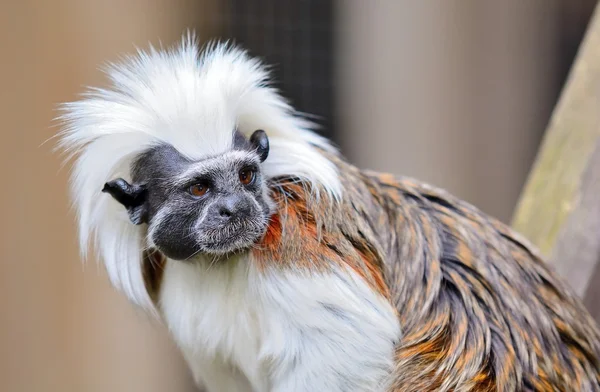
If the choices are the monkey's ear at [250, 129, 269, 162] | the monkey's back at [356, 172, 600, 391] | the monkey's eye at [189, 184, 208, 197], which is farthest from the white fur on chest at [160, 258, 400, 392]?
the monkey's ear at [250, 129, 269, 162]

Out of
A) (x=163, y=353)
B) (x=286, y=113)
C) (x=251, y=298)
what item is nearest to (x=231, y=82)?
(x=286, y=113)

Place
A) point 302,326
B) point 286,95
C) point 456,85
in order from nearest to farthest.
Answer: point 302,326, point 286,95, point 456,85

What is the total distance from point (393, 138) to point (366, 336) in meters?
4.99

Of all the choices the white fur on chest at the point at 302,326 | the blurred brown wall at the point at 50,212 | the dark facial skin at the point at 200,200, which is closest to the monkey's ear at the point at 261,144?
the dark facial skin at the point at 200,200

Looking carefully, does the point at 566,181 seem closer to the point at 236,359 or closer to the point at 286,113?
the point at 286,113

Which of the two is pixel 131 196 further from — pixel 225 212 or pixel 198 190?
pixel 225 212

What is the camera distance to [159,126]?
10.0 ft

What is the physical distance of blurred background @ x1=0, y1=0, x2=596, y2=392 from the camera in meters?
6.21

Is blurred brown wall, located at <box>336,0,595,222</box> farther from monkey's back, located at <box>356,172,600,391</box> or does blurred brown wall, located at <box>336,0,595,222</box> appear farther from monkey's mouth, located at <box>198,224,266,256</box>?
monkey's mouth, located at <box>198,224,266,256</box>

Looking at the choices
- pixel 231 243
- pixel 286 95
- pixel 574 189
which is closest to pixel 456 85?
pixel 286 95

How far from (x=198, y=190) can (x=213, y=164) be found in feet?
0.35

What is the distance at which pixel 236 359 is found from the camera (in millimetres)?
3160

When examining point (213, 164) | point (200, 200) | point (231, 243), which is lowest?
point (231, 243)

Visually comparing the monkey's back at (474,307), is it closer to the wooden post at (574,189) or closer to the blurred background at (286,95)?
the wooden post at (574,189)
